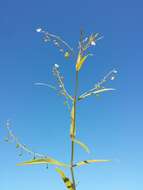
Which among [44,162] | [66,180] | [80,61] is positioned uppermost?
[80,61]

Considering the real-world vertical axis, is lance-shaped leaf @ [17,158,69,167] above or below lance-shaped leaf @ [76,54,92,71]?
below

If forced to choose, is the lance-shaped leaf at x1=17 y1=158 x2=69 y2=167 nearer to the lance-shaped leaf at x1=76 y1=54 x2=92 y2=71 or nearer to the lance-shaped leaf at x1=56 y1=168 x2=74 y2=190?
the lance-shaped leaf at x1=56 y1=168 x2=74 y2=190

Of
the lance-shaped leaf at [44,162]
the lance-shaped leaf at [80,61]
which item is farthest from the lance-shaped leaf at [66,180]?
the lance-shaped leaf at [80,61]

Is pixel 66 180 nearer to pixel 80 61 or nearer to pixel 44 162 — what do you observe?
pixel 44 162

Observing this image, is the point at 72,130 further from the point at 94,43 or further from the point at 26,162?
the point at 94,43

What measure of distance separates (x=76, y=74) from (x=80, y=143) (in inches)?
17.9

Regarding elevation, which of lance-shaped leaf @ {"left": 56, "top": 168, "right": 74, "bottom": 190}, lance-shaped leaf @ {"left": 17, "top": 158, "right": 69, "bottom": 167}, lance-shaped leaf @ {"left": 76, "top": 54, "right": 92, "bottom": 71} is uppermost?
lance-shaped leaf @ {"left": 76, "top": 54, "right": 92, "bottom": 71}

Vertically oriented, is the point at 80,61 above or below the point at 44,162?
above

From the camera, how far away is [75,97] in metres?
2.10

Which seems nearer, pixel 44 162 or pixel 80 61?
pixel 44 162

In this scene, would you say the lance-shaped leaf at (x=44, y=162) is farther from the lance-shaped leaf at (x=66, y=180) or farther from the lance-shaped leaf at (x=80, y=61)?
the lance-shaped leaf at (x=80, y=61)

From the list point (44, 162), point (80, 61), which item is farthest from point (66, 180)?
point (80, 61)

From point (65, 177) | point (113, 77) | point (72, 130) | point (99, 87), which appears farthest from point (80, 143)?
point (113, 77)

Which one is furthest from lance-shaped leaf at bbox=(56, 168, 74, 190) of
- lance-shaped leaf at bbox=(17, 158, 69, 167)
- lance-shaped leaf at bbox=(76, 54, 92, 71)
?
lance-shaped leaf at bbox=(76, 54, 92, 71)
